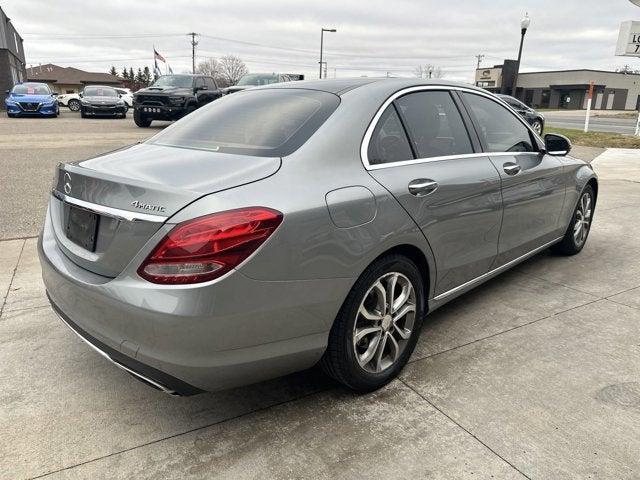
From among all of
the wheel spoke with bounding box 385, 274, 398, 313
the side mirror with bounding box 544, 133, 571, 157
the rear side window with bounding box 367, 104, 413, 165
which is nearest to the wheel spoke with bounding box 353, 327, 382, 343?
the wheel spoke with bounding box 385, 274, 398, 313

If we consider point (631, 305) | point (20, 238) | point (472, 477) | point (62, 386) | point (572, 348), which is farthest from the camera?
point (20, 238)

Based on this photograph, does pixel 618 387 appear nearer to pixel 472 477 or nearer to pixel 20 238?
pixel 472 477

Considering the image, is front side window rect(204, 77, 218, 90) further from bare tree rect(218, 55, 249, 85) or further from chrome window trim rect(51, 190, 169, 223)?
bare tree rect(218, 55, 249, 85)

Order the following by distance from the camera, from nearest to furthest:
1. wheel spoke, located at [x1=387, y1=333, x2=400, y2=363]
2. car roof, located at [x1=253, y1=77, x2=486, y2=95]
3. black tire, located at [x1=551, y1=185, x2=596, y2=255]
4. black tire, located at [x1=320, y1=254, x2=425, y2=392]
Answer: black tire, located at [x1=320, y1=254, x2=425, y2=392] → wheel spoke, located at [x1=387, y1=333, x2=400, y2=363] → car roof, located at [x1=253, y1=77, x2=486, y2=95] → black tire, located at [x1=551, y1=185, x2=596, y2=255]

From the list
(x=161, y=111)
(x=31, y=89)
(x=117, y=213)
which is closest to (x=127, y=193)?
(x=117, y=213)

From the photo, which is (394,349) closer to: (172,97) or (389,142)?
(389,142)

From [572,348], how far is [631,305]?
1.02m

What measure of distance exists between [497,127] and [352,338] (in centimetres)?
212

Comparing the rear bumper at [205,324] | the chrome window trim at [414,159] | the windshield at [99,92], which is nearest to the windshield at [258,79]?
the windshield at [99,92]

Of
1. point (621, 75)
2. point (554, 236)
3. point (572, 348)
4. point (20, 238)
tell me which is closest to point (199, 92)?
point (20, 238)

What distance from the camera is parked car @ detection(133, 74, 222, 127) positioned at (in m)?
16.1

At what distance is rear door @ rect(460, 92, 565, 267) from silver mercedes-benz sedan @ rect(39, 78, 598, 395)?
0.36 ft

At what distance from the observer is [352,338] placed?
250 centimetres

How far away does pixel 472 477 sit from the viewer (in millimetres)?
2141
